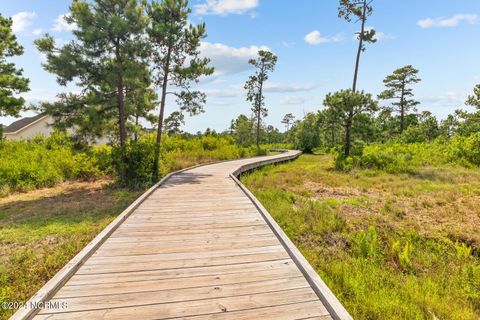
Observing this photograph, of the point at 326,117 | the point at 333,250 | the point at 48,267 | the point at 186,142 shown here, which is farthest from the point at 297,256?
the point at 186,142

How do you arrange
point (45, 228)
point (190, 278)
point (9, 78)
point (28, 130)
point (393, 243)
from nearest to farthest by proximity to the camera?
point (190, 278), point (393, 243), point (45, 228), point (9, 78), point (28, 130)

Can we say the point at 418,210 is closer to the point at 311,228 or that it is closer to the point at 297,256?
the point at 311,228

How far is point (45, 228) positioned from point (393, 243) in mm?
7866

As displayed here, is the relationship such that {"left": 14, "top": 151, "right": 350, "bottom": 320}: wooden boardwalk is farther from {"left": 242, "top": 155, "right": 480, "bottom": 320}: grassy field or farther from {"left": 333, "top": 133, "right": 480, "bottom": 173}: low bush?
{"left": 333, "top": 133, "right": 480, "bottom": 173}: low bush

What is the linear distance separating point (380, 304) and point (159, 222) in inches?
153

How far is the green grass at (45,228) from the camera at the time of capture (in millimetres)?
3623

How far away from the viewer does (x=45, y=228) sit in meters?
5.65

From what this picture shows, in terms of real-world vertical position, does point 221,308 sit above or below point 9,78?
below

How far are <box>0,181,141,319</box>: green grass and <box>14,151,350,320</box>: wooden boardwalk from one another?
3.01ft

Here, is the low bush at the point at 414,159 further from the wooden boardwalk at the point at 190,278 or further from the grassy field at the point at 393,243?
the wooden boardwalk at the point at 190,278

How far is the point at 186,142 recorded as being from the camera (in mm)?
20141

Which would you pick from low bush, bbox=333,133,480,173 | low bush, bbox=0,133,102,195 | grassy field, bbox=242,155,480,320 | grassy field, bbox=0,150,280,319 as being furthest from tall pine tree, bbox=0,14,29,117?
low bush, bbox=333,133,480,173

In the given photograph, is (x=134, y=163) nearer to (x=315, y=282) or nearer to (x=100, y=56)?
(x=100, y=56)


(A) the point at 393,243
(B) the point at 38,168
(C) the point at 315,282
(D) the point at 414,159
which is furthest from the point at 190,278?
(D) the point at 414,159
